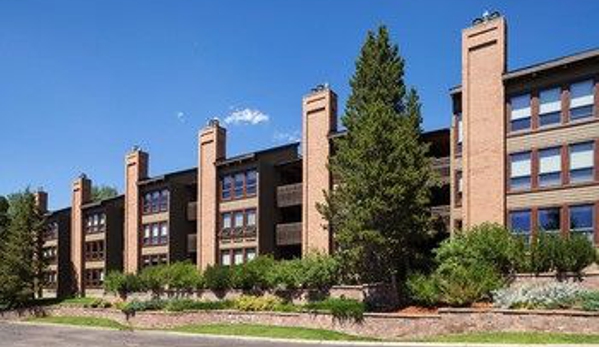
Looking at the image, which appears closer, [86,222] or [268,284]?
[268,284]

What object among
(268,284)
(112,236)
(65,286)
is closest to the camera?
(268,284)

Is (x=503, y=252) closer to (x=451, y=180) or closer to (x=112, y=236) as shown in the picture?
(x=451, y=180)

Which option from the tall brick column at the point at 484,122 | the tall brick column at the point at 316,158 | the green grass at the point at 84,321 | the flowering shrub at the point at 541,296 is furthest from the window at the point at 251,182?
the flowering shrub at the point at 541,296

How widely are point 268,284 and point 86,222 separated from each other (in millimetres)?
36840

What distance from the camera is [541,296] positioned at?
2862cm

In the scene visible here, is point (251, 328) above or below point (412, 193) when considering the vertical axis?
below

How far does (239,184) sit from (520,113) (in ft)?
79.9

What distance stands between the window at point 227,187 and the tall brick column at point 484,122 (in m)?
22.5

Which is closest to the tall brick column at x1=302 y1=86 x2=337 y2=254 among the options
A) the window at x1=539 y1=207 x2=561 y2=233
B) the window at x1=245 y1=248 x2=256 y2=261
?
the window at x1=245 y1=248 x2=256 y2=261

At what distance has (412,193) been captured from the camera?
35.9 metres

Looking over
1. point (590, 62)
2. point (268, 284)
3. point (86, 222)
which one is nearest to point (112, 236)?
point (86, 222)

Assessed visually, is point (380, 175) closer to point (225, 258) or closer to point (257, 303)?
point (257, 303)

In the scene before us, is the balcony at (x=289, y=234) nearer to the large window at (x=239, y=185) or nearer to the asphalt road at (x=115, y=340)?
the large window at (x=239, y=185)

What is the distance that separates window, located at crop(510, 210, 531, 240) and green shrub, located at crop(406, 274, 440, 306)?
211 inches
